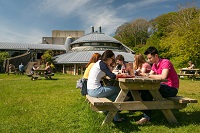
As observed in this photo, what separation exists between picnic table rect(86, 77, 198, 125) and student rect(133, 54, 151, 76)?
1.63 m

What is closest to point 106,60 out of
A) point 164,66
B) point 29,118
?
point 164,66

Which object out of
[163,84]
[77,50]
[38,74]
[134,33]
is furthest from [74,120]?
[134,33]

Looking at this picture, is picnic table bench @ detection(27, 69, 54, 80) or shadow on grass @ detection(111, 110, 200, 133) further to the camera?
picnic table bench @ detection(27, 69, 54, 80)

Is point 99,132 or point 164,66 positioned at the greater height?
point 164,66

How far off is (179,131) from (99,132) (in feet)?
5.10

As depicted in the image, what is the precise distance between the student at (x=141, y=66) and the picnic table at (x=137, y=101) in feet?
5.35

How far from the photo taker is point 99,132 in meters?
3.90

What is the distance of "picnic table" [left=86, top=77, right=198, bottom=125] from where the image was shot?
406 centimetres

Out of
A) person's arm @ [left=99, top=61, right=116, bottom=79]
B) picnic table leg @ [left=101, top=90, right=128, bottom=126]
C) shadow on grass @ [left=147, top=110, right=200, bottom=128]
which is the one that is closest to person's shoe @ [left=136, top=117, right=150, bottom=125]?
shadow on grass @ [left=147, top=110, right=200, bottom=128]

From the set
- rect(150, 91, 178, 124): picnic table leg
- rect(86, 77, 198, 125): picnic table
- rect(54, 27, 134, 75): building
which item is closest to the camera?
rect(86, 77, 198, 125): picnic table

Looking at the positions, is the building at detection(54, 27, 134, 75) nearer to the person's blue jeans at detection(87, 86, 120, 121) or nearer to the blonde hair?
the blonde hair

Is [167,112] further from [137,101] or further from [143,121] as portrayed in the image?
[137,101]

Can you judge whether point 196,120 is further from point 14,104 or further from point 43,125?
point 14,104

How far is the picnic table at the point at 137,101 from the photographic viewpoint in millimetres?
4059
